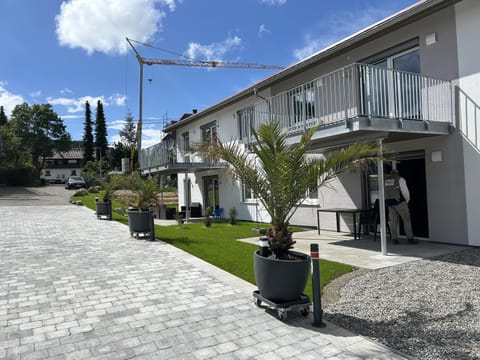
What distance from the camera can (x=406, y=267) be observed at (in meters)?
6.90

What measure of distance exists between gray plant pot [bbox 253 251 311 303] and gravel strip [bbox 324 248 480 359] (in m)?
0.58

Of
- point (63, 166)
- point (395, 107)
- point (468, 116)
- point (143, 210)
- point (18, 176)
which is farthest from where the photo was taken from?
point (63, 166)

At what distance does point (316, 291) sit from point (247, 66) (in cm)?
7264

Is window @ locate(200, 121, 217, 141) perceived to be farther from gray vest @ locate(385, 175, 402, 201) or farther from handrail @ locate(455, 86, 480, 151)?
handrail @ locate(455, 86, 480, 151)

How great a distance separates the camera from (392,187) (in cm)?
909

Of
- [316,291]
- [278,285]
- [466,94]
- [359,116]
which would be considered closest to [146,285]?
[278,285]

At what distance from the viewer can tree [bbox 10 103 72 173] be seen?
55844mm

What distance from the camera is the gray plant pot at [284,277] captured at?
450 centimetres

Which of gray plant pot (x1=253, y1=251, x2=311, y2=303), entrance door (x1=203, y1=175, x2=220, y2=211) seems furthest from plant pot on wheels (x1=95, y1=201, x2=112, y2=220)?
gray plant pot (x1=253, y1=251, x2=311, y2=303)

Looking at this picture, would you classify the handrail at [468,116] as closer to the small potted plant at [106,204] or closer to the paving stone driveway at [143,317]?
the paving stone driveway at [143,317]

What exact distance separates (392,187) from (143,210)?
7510mm

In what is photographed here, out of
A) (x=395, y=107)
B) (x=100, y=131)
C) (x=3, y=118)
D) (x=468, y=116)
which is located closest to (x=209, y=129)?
(x=395, y=107)

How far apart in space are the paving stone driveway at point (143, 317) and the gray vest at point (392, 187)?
494 centimetres

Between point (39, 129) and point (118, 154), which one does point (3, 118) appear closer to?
point (39, 129)
